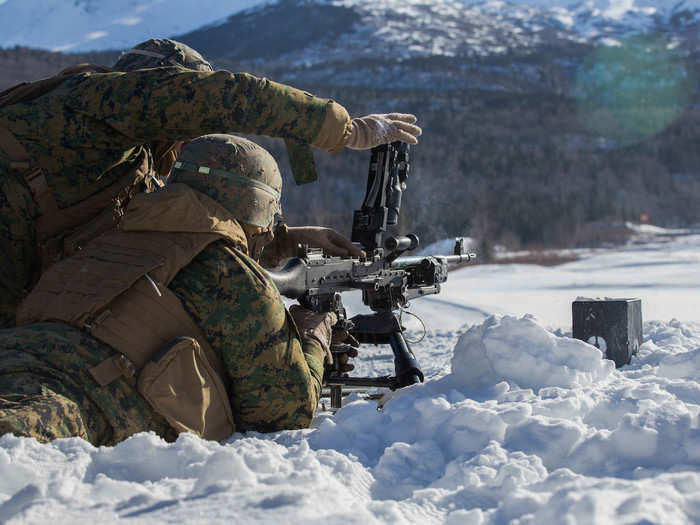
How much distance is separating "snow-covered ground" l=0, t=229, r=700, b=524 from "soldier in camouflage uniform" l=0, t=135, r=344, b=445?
15 centimetres

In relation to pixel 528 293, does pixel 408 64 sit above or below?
above

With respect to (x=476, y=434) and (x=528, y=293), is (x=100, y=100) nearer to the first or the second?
(x=476, y=434)

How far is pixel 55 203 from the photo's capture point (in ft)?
8.97

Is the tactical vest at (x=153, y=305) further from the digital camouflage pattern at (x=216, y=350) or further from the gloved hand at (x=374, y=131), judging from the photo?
the gloved hand at (x=374, y=131)

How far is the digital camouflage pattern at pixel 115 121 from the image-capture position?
2.47 metres

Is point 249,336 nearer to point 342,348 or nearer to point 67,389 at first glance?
point 67,389

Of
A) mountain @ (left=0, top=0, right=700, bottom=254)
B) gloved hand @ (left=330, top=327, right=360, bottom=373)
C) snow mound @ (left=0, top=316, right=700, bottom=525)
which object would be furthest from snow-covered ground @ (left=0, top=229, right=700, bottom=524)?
mountain @ (left=0, top=0, right=700, bottom=254)

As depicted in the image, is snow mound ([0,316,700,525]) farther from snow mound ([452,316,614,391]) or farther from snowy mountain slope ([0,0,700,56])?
snowy mountain slope ([0,0,700,56])

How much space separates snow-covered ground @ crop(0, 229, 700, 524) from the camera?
1469 millimetres

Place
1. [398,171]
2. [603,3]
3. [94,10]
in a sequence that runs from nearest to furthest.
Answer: [398,171]
[603,3]
[94,10]

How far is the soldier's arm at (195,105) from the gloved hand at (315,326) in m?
0.74

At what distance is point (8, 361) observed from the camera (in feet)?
6.56

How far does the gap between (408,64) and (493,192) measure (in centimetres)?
2250

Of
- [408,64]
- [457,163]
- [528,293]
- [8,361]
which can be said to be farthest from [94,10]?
[8,361]
